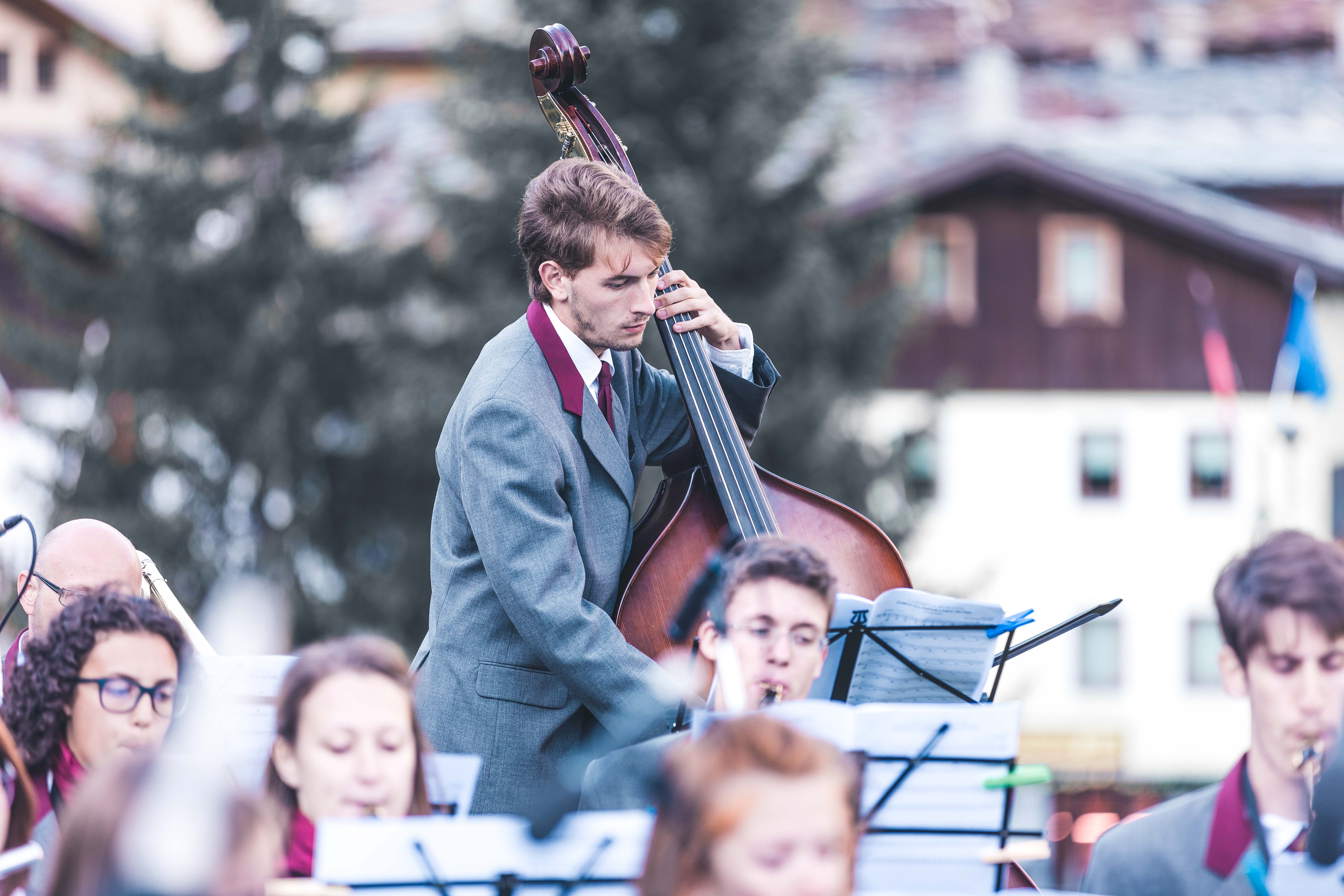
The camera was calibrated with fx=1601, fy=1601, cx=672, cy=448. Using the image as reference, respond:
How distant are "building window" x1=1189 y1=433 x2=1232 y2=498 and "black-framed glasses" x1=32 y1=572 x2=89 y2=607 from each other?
19.9 m

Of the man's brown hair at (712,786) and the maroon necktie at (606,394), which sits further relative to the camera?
the maroon necktie at (606,394)

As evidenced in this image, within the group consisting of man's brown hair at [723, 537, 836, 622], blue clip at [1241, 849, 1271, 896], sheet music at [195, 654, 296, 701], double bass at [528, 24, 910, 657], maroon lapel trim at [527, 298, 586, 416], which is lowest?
blue clip at [1241, 849, 1271, 896]

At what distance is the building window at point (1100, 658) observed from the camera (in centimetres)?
2245

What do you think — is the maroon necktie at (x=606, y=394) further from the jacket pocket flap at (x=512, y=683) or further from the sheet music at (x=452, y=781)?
the sheet music at (x=452, y=781)

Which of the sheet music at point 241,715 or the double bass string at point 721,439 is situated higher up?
the double bass string at point 721,439

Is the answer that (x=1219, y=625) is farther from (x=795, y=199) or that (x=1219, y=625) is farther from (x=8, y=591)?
(x=8, y=591)

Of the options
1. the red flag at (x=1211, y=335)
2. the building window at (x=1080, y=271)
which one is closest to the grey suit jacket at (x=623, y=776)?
the red flag at (x=1211, y=335)

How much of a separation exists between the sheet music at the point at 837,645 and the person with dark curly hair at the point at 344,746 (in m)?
0.95

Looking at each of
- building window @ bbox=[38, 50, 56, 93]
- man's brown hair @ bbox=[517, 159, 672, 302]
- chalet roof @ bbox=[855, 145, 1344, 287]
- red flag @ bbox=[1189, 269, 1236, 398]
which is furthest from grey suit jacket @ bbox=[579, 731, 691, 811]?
building window @ bbox=[38, 50, 56, 93]

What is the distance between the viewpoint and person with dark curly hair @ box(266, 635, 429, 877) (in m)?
2.82

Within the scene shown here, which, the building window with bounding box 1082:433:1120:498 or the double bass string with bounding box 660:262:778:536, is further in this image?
the building window with bounding box 1082:433:1120:498

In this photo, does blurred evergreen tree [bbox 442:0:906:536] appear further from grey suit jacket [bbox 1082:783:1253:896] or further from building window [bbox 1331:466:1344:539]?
grey suit jacket [bbox 1082:783:1253:896]

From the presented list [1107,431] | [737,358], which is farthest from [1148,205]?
[737,358]

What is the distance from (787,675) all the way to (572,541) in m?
0.53
